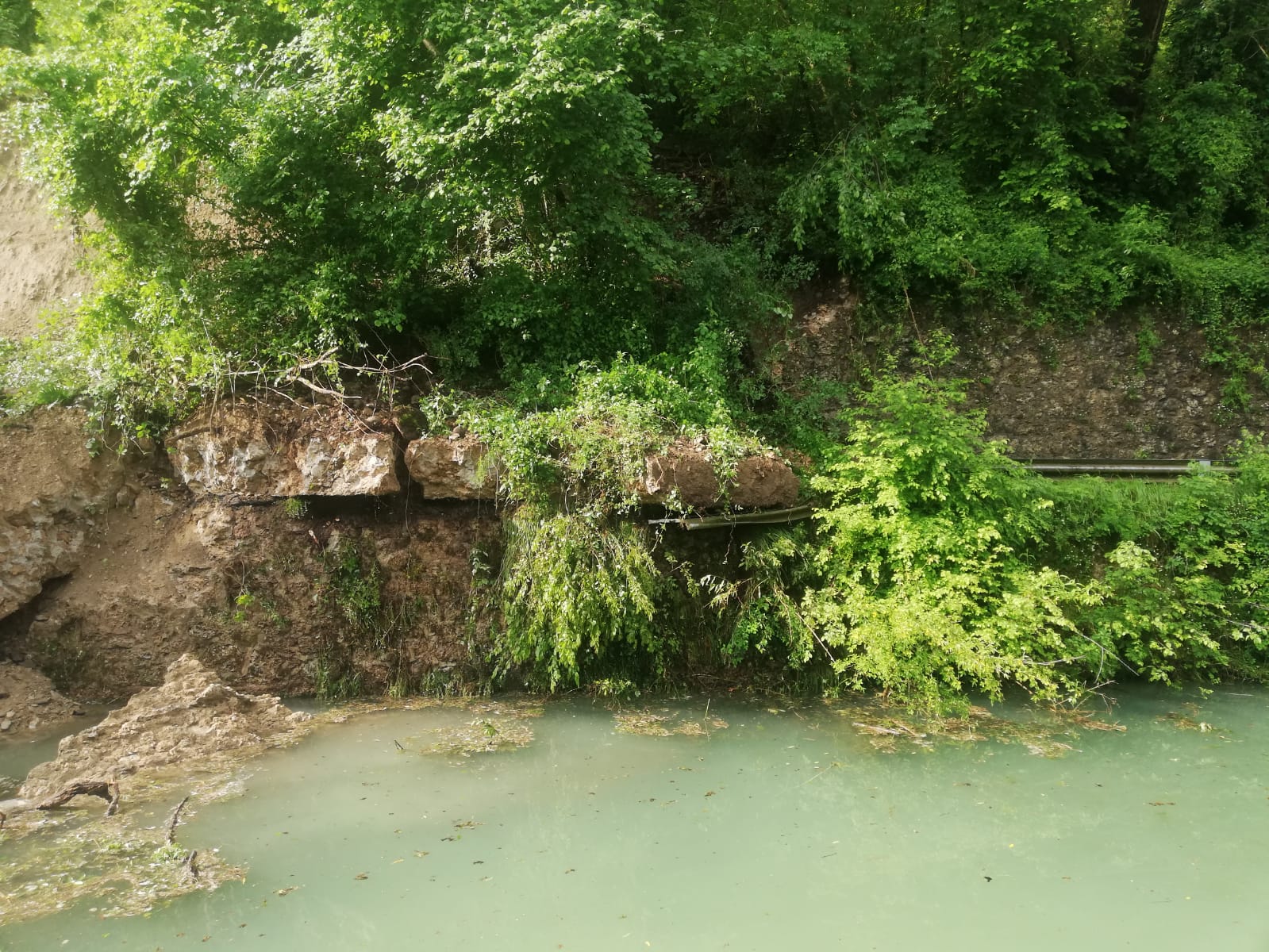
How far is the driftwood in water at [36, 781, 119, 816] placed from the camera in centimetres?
530

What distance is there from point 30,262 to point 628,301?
7.24m

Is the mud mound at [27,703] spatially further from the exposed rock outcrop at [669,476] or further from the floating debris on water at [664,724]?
the floating debris on water at [664,724]

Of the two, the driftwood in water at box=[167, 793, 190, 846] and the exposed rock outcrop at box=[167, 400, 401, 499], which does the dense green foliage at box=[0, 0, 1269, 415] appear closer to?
the exposed rock outcrop at box=[167, 400, 401, 499]

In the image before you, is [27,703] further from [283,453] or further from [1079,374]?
[1079,374]

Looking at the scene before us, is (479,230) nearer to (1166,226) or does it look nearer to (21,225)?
(21,225)

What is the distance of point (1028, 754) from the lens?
623 centimetres

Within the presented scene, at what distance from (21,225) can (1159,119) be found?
1483 cm

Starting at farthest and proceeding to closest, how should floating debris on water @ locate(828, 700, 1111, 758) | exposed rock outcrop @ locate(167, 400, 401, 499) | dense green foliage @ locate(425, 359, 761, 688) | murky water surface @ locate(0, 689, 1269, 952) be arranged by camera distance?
1. exposed rock outcrop @ locate(167, 400, 401, 499)
2. dense green foliage @ locate(425, 359, 761, 688)
3. floating debris on water @ locate(828, 700, 1111, 758)
4. murky water surface @ locate(0, 689, 1269, 952)

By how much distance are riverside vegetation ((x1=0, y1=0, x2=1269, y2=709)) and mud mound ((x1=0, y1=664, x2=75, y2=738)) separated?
2.56m

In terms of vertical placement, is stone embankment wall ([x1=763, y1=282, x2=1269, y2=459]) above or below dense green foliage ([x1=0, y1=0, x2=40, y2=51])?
below

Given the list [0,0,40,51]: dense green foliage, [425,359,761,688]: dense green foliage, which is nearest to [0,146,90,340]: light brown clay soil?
[0,0,40,51]: dense green foliage

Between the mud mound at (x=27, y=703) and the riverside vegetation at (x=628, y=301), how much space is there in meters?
2.56

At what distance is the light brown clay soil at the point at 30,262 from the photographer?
31.6 feet

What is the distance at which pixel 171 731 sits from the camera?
6410 millimetres
